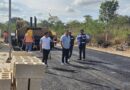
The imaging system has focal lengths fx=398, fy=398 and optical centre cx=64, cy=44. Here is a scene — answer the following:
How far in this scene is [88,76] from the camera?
49.0 ft

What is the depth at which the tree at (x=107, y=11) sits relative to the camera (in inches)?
2008

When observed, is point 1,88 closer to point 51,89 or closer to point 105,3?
point 51,89

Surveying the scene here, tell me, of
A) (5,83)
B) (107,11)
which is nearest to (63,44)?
(5,83)

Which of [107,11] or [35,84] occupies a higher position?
[107,11]

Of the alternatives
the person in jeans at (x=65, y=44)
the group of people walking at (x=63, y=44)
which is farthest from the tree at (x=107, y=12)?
the person in jeans at (x=65, y=44)

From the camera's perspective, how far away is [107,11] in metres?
51.2

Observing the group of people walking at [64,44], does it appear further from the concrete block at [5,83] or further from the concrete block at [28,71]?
the concrete block at [5,83]

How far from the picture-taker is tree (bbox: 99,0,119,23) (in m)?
51.0

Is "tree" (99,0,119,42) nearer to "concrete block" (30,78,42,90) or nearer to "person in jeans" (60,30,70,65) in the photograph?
"person in jeans" (60,30,70,65)

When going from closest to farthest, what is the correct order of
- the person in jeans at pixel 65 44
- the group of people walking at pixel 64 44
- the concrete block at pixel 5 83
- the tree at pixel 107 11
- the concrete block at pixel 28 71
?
the concrete block at pixel 5 83
the concrete block at pixel 28 71
the group of people walking at pixel 64 44
the person in jeans at pixel 65 44
the tree at pixel 107 11

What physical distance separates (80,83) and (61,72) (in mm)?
3195

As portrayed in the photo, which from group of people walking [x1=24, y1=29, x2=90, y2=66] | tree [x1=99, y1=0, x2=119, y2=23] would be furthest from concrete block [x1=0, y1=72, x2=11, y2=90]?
tree [x1=99, y1=0, x2=119, y2=23]

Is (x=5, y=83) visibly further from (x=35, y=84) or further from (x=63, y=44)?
(x=63, y=44)

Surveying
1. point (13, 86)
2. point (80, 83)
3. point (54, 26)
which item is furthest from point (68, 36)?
point (54, 26)
